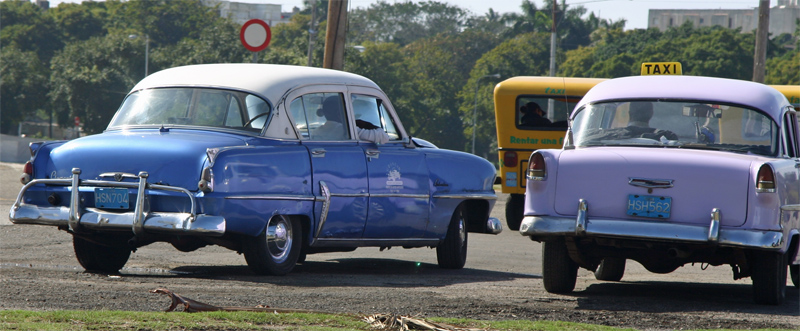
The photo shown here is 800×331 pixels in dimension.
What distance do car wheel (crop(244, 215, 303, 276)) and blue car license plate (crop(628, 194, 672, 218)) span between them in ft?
8.90

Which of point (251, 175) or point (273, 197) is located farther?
point (273, 197)

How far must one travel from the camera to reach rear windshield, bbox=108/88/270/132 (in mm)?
8539

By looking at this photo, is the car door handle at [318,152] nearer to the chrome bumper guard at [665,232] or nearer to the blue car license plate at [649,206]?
the chrome bumper guard at [665,232]

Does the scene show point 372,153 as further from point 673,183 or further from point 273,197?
Answer: point 673,183

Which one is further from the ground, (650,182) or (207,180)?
(650,182)

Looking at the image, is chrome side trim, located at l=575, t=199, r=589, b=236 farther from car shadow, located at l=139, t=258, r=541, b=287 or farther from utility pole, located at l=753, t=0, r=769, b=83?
utility pole, located at l=753, t=0, r=769, b=83

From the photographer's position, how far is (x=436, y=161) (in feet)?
32.8

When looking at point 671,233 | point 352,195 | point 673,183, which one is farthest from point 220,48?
point 671,233

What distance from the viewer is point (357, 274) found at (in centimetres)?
913

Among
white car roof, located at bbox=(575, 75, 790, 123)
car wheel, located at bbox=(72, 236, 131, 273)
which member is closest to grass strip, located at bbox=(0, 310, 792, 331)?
white car roof, located at bbox=(575, 75, 790, 123)

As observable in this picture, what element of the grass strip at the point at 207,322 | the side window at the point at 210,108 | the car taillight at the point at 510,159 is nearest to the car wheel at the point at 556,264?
the grass strip at the point at 207,322

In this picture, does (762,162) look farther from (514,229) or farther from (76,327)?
(514,229)

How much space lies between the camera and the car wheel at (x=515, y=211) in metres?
17.2

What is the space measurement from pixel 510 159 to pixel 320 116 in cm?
840
